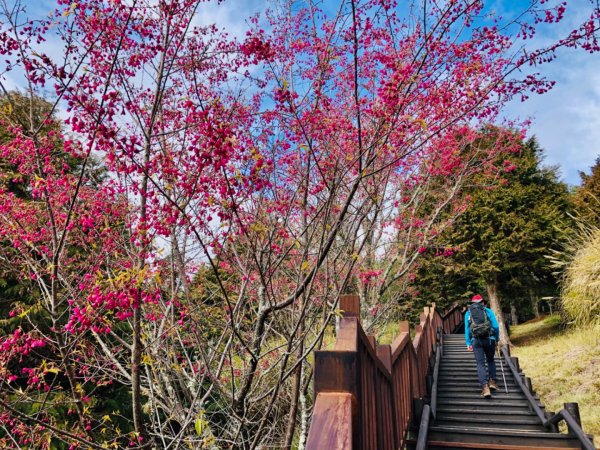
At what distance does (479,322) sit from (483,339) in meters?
0.31

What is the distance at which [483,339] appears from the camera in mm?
7176

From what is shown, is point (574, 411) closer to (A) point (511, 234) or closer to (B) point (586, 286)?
(B) point (586, 286)

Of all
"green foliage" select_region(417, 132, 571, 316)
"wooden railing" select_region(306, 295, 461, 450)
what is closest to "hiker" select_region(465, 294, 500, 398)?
"wooden railing" select_region(306, 295, 461, 450)

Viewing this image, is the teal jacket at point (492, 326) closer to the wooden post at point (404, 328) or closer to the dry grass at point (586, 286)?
the dry grass at point (586, 286)

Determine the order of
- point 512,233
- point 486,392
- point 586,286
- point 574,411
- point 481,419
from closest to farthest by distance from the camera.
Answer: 1. point 574,411
2. point 481,419
3. point 486,392
4. point 586,286
5. point 512,233

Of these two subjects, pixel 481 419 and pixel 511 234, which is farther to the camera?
pixel 511 234

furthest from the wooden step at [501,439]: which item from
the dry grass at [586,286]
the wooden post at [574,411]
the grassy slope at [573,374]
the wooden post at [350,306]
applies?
the dry grass at [586,286]

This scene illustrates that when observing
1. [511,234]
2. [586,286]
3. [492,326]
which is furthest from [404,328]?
[511,234]

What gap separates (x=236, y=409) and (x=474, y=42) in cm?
429

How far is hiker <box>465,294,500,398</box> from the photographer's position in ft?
23.4

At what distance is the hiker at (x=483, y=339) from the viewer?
712 cm

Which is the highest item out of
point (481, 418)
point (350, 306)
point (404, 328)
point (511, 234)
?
point (511, 234)

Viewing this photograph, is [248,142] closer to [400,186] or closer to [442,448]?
[442,448]

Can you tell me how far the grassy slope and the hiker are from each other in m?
1.45
